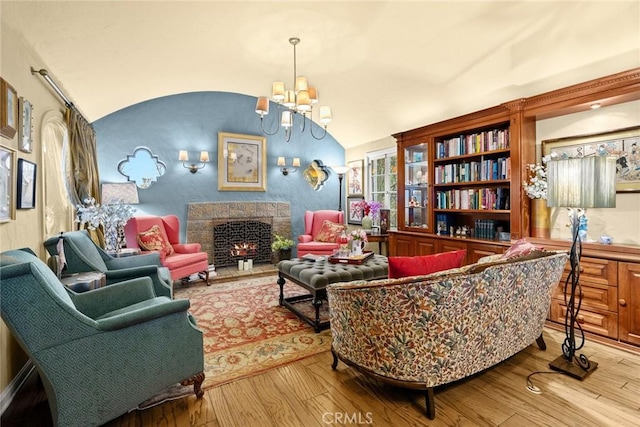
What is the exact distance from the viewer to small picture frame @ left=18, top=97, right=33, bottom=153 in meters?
2.07

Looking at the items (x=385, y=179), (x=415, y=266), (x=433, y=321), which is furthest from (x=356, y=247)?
(x=385, y=179)

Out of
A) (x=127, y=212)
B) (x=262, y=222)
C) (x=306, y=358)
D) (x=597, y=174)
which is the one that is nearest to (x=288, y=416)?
(x=306, y=358)

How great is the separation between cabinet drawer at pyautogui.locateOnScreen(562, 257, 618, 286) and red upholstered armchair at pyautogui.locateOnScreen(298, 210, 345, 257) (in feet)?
9.59

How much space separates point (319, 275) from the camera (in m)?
2.87

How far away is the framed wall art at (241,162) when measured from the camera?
5324mm

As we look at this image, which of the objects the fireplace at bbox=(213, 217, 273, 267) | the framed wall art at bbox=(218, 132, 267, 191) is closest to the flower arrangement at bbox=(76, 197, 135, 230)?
the fireplace at bbox=(213, 217, 273, 267)

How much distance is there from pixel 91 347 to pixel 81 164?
2.79 m

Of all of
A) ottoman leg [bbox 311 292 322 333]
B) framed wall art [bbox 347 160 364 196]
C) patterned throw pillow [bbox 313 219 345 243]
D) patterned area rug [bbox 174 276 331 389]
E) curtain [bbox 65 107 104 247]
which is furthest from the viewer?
framed wall art [bbox 347 160 364 196]

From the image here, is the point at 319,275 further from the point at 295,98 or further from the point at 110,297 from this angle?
the point at 295,98

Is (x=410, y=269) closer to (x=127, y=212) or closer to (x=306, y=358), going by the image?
(x=306, y=358)

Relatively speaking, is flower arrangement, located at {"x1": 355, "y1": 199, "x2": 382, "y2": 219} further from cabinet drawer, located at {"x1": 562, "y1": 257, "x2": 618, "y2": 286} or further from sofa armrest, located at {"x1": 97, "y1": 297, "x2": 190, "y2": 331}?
sofa armrest, located at {"x1": 97, "y1": 297, "x2": 190, "y2": 331}

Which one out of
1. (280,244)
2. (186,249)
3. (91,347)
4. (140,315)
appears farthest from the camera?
(280,244)

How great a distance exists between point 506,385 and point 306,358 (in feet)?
4.57

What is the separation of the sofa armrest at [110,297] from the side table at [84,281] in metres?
0.15
